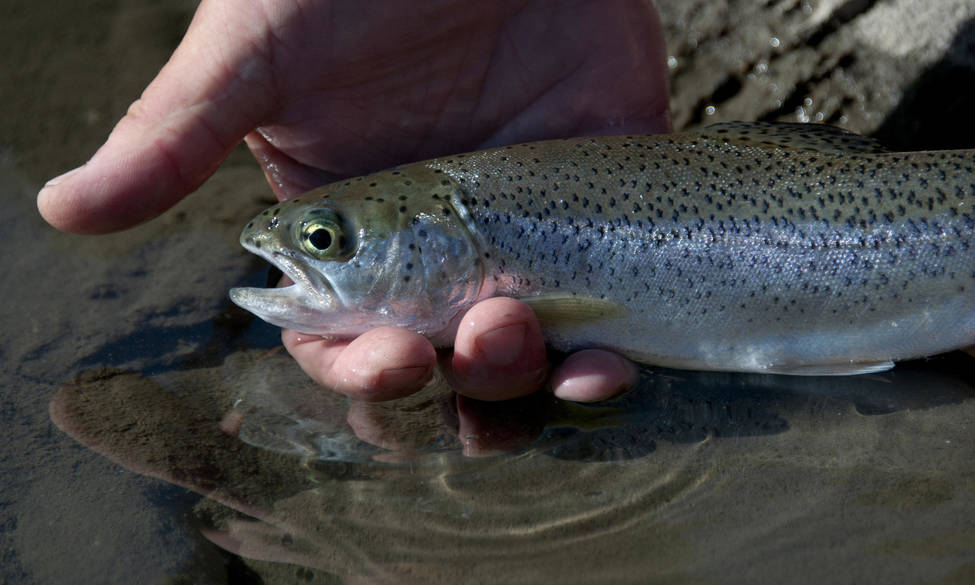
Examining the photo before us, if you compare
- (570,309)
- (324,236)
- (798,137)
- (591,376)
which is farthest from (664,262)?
(324,236)

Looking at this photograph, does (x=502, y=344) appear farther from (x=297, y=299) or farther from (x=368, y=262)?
(x=297, y=299)

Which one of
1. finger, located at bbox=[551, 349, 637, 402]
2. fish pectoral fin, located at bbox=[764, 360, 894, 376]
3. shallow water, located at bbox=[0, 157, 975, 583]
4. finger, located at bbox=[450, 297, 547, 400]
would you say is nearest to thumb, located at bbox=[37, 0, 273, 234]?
shallow water, located at bbox=[0, 157, 975, 583]

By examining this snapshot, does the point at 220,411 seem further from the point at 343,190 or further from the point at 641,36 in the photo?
the point at 641,36

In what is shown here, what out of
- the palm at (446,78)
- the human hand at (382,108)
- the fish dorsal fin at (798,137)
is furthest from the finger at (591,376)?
the palm at (446,78)

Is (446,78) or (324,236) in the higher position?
(446,78)

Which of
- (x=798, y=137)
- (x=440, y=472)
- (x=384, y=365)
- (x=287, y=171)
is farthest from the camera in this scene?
(x=287, y=171)

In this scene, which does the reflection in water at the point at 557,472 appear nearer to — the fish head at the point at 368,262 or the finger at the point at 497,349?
the finger at the point at 497,349

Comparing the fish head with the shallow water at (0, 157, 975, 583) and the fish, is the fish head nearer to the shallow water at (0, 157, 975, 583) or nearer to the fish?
the fish
